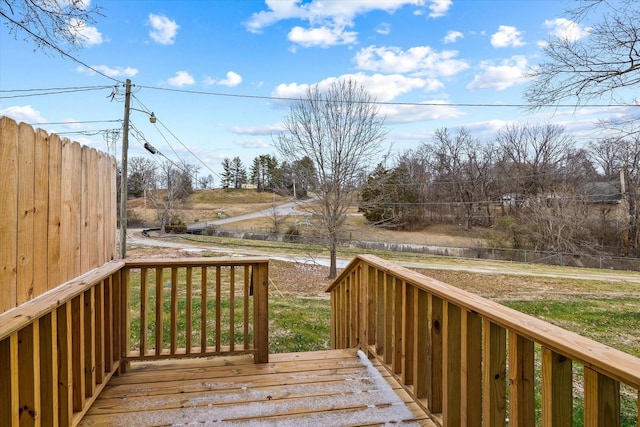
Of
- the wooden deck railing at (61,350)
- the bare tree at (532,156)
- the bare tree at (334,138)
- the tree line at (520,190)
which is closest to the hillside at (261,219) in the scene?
the tree line at (520,190)

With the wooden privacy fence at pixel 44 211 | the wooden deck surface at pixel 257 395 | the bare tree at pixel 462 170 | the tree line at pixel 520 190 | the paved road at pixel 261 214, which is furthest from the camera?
the bare tree at pixel 462 170

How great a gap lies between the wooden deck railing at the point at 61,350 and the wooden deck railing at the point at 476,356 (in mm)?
1746

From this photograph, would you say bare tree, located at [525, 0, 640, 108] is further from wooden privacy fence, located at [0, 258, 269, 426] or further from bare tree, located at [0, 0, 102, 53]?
bare tree, located at [0, 0, 102, 53]

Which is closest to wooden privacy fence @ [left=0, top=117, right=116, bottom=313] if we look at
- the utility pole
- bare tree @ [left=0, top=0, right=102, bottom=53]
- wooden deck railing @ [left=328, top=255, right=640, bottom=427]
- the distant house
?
bare tree @ [left=0, top=0, right=102, bottom=53]

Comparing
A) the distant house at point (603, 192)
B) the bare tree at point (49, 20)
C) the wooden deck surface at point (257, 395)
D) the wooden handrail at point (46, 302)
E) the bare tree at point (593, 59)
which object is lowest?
the wooden deck surface at point (257, 395)

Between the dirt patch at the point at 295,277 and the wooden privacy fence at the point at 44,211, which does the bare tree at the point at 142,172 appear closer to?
the dirt patch at the point at 295,277

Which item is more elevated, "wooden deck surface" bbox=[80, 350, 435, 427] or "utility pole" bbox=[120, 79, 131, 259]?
"utility pole" bbox=[120, 79, 131, 259]

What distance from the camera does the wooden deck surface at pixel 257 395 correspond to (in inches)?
81.3

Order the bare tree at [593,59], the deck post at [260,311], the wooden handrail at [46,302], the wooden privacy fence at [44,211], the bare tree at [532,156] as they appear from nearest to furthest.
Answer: the wooden handrail at [46,302]
the wooden privacy fence at [44,211]
the deck post at [260,311]
the bare tree at [593,59]
the bare tree at [532,156]

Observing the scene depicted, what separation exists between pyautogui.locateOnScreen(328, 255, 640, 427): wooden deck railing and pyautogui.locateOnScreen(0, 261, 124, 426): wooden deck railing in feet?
5.73

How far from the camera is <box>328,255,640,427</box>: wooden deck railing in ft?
3.26

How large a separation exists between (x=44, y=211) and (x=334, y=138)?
9604 millimetres

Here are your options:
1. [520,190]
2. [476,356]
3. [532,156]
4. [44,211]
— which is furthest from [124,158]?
[532,156]

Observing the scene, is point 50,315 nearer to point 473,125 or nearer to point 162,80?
point 162,80
